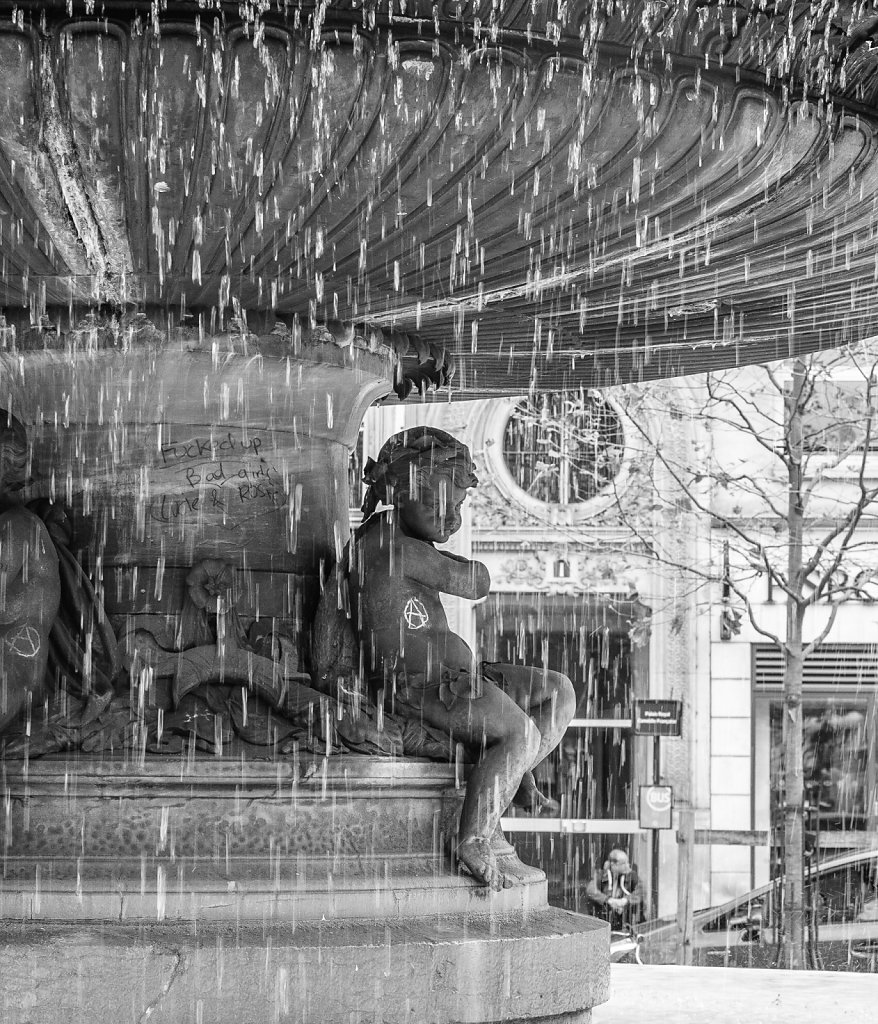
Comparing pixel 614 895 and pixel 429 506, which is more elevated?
pixel 429 506

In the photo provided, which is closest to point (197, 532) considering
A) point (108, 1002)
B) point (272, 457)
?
point (272, 457)

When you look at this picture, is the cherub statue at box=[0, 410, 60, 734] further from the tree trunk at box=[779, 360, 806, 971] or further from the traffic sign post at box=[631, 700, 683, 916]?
the traffic sign post at box=[631, 700, 683, 916]

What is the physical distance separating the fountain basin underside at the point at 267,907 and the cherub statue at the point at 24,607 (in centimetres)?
23

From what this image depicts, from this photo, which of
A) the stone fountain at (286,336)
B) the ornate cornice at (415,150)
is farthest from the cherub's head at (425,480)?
the ornate cornice at (415,150)

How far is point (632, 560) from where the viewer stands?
74.6 feet

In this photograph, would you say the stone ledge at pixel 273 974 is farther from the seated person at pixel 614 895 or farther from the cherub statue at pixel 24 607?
the seated person at pixel 614 895

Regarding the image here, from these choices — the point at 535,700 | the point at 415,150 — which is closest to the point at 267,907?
the point at 535,700

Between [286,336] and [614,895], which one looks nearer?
[286,336]

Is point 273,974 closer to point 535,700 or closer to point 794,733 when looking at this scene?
point 535,700

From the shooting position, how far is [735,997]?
677cm

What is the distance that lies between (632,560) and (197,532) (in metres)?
18.1

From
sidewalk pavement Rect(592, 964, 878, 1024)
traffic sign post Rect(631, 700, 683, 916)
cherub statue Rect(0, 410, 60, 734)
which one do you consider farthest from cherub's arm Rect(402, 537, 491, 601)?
traffic sign post Rect(631, 700, 683, 916)

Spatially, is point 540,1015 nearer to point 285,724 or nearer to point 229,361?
point 285,724

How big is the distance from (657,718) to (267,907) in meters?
11.5
